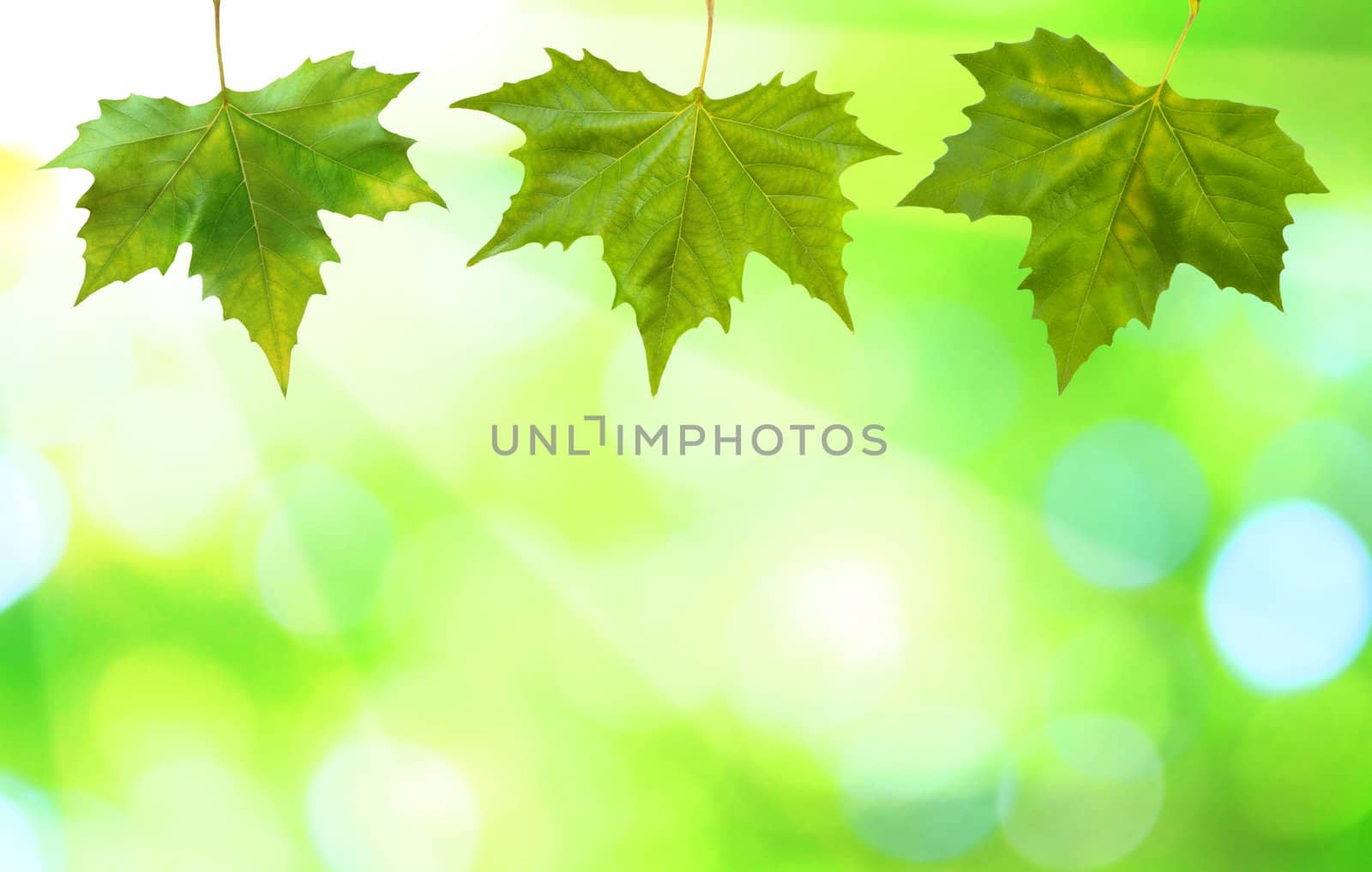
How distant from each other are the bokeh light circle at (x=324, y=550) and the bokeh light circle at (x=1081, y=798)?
150cm

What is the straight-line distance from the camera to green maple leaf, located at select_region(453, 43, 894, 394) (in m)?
0.46

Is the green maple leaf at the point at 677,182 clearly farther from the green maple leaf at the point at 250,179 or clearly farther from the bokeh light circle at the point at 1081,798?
the bokeh light circle at the point at 1081,798

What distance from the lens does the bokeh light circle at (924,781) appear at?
2.05m

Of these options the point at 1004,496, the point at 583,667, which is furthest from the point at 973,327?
the point at 583,667

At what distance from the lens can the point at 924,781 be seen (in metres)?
2.07

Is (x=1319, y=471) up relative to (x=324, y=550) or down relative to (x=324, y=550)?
up

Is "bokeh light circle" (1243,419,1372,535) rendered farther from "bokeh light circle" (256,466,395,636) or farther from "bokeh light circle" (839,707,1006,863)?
"bokeh light circle" (256,466,395,636)

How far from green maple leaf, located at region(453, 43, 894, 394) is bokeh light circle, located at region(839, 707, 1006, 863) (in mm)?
1799

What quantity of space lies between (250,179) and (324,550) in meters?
1.75

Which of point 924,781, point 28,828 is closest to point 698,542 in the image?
point 924,781

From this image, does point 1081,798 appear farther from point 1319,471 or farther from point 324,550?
point 324,550

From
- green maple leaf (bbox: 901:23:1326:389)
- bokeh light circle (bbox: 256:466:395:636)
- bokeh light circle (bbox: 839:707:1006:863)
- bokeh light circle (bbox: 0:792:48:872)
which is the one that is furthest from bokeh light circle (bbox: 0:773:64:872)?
green maple leaf (bbox: 901:23:1326:389)

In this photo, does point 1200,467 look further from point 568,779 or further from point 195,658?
point 195,658

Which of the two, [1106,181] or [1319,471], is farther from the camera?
[1319,471]
